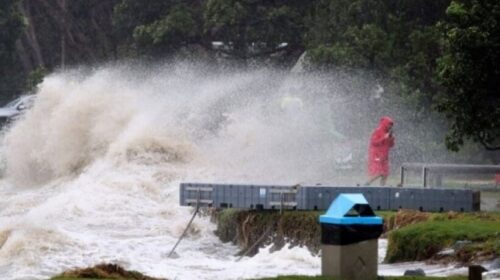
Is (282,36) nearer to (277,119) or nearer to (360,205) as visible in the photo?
(277,119)

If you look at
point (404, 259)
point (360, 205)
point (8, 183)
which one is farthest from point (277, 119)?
point (360, 205)

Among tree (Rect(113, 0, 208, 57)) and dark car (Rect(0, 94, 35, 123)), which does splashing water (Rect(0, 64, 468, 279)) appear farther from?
dark car (Rect(0, 94, 35, 123))

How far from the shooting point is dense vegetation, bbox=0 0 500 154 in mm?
24500

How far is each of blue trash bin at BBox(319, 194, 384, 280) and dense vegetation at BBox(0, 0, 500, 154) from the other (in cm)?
801

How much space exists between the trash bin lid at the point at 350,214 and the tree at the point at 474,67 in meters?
7.88

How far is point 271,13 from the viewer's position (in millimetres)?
56031

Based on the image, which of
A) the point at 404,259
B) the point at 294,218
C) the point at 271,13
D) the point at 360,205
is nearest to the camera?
the point at 360,205

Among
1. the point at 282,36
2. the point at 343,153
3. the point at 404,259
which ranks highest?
the point at 282,36

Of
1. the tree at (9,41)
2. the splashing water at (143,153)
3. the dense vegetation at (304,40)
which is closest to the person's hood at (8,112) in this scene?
the splashing water at (143,153)

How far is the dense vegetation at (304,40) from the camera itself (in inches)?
965

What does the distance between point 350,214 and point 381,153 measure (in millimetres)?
15991

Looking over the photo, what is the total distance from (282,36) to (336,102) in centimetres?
1063

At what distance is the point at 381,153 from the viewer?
32.3m

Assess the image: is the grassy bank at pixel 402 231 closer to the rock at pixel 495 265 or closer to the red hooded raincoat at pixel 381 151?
the rock at pixel 495 265
